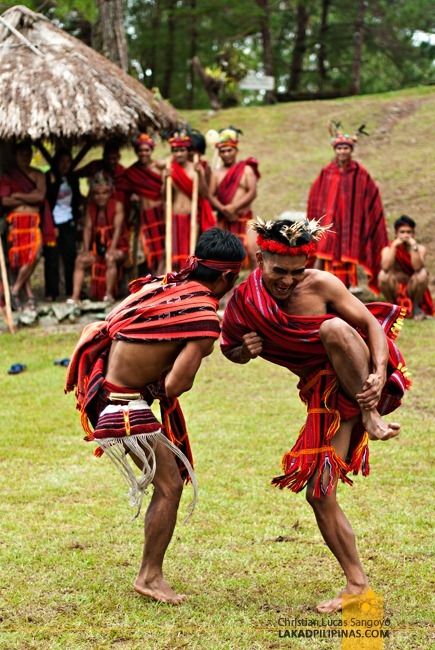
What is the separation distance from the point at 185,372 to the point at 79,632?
1.08 m

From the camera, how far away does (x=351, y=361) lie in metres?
3.92

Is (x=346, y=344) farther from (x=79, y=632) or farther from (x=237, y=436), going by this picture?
(x=237, y=436)

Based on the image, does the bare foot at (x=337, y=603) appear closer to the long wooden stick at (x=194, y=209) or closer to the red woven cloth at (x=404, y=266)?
the red woven cloth at (x=404, y=266)

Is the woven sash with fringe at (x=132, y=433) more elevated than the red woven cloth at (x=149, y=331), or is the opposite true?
the red woven cloth at (x=149, y=331)

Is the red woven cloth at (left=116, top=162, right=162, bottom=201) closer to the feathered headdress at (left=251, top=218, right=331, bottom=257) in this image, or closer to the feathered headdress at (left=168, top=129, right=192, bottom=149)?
the feathered headdress at (left=168, top=129, right=192, bottom=149)

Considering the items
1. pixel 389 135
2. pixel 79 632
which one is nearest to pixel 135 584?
pixel 79 632

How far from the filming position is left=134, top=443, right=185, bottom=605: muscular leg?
4.16 metres

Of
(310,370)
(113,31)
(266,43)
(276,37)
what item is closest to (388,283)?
(310,370)

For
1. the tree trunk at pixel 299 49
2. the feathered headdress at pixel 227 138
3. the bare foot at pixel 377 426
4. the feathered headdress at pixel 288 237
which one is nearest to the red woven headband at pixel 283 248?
the feathered headdress at pixel 288 237

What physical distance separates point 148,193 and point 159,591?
8.14m

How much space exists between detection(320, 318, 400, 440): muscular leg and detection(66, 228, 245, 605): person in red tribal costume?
1.53 feet

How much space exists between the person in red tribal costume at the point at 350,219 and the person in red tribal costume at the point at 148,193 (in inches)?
74.8

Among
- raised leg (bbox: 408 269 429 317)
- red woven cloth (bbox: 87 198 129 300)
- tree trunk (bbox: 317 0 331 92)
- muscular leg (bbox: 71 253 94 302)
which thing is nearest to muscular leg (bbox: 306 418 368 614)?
raised leg (bbox: 408 269 429 317)

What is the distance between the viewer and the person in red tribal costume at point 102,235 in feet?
38.5
